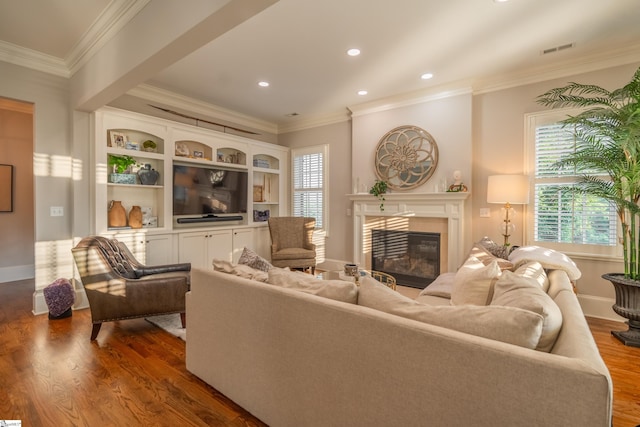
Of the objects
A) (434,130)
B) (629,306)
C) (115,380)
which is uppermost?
(434,130)

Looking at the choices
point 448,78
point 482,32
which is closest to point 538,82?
point 448,78

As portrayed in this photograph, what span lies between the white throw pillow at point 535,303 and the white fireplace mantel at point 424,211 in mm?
2797

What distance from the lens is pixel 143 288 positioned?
2744 millimetres

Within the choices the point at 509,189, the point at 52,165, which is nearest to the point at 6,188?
the point at 52,165

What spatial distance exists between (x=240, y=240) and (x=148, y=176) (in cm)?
175

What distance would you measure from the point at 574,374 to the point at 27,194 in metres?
6.92

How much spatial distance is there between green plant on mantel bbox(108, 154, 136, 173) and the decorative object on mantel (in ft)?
14.0

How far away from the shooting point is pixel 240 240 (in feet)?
17.4

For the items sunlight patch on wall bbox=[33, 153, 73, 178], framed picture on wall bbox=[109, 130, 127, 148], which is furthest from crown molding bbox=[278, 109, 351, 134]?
sunlight patch on wall bbox=[33, 153, 73, 178]

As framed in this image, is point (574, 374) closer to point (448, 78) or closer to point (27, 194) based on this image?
point (448, 78)

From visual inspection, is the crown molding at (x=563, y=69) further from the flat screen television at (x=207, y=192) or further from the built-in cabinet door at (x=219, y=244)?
the built-in cabinet door at (x=219, y=244)

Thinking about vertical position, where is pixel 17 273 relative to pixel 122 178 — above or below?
below

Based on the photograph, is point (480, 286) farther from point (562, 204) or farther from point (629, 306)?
point (562, 204)

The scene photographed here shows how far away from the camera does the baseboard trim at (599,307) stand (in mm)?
3396
